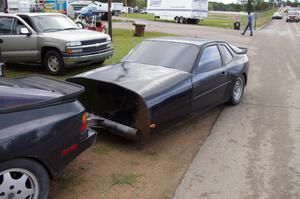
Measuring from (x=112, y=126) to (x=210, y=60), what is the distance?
95.7 inches

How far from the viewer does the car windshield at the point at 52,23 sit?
33.6 ft

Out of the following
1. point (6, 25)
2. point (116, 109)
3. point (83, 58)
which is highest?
point (6, 25)

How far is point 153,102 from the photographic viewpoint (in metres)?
4.79

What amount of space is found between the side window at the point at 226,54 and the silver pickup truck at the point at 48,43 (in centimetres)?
414

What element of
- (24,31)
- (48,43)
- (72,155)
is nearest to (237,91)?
(72,155)

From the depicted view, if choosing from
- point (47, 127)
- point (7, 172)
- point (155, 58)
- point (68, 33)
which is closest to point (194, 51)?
point (155, 58)

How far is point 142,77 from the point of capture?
5398mm

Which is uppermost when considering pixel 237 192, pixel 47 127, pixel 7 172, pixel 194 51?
pixel 194 51

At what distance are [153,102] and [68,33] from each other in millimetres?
6143

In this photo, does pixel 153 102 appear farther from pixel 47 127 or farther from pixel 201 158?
pixel 47 127

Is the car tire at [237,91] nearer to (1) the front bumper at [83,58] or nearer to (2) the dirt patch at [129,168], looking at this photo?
(2) the dirt patch at [129,168]

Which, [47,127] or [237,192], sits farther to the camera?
[237,192]

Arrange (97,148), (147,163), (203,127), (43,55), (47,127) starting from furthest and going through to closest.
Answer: (43,55), (203,127), (97,148), (147,163), (47,127)

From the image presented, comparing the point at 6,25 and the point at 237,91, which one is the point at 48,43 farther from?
the point at 237,91
